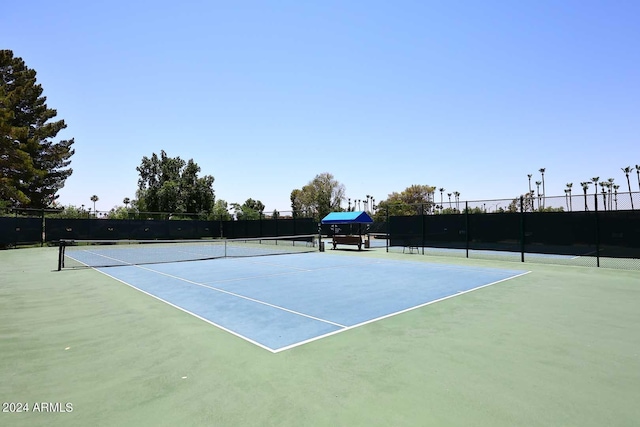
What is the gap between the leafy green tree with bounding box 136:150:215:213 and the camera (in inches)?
1804

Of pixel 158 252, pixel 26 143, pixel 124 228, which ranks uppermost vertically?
pixel 26 143

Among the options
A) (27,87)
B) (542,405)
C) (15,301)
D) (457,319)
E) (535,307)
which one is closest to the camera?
(542,405)

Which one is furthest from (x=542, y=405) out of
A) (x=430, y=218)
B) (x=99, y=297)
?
(x=430, y=218)

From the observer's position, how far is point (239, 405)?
11.3ft

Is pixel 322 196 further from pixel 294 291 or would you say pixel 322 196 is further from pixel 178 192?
pixel 294 291

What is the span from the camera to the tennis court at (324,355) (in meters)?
3.33

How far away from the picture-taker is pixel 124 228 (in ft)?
103

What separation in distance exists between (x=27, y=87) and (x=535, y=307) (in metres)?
45.3

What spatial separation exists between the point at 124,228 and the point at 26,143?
35.2 feet

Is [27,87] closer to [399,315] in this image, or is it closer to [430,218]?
[430,218]

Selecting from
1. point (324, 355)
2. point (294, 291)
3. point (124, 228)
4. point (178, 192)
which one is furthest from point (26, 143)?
point (324, 355)

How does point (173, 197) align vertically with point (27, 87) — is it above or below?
below

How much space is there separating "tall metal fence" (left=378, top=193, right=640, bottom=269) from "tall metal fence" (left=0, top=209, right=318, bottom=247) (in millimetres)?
10052

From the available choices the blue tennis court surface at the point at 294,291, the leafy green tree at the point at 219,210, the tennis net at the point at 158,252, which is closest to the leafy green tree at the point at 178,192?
the leafy green tree at the point at 219,210
